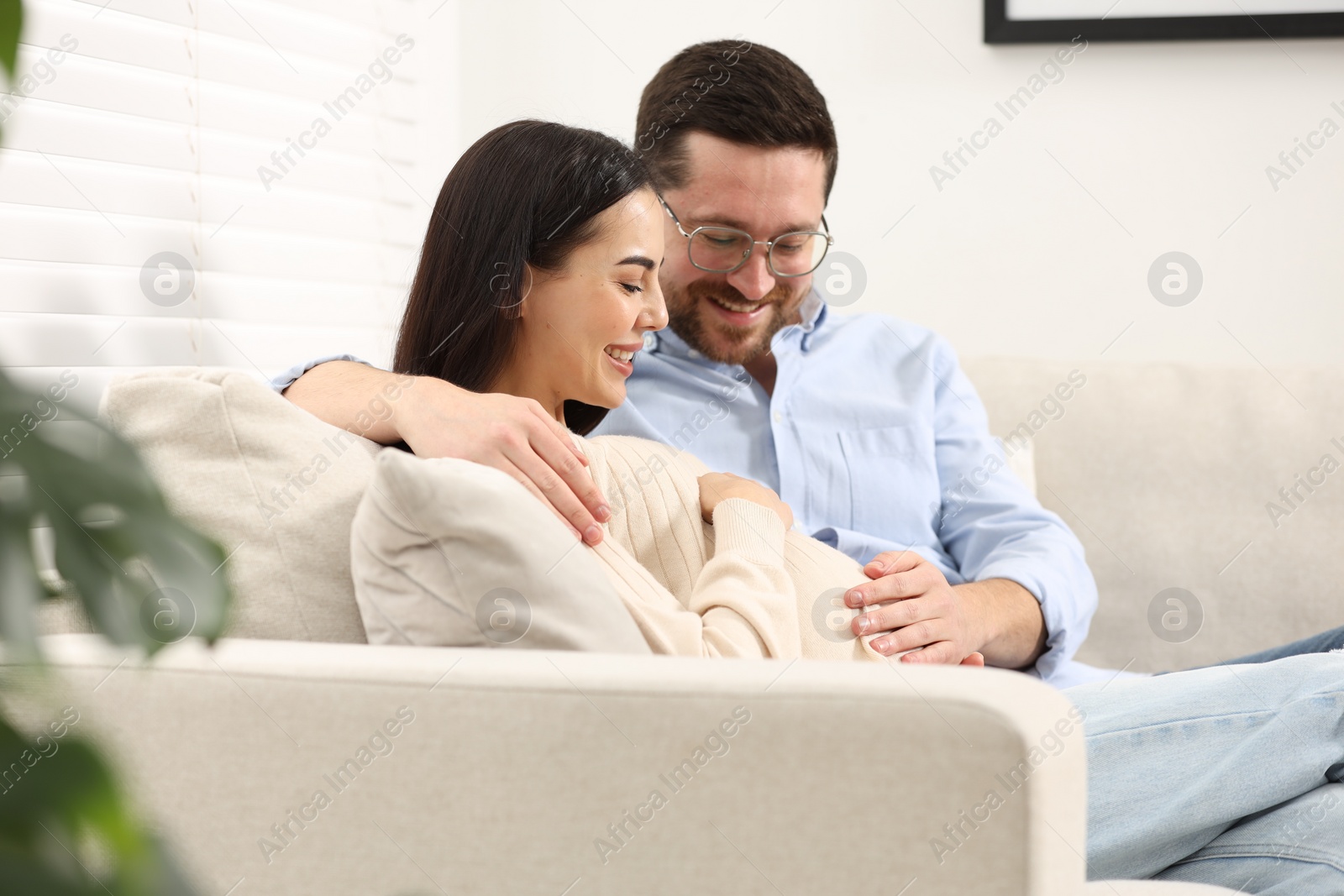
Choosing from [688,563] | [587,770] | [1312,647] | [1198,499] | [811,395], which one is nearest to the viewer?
[587,770]

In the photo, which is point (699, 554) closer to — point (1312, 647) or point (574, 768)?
point (574, 768)

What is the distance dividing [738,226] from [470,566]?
1.01 m

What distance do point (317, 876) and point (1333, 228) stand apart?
2251 mm

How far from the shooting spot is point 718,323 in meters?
1.73

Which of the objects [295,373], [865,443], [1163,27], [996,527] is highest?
[1163,27]

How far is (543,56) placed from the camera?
256 cm

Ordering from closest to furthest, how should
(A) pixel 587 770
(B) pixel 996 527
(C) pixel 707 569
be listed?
(A) pixel 587 770
(C) pixel 707 569
(B) pixel 996 527

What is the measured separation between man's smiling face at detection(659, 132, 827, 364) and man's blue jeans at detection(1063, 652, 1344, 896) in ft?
2.85

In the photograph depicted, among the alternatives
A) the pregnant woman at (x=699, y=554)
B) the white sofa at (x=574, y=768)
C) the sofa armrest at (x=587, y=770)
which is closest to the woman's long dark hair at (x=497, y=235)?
the pregnant woman at (x=699, y=554)

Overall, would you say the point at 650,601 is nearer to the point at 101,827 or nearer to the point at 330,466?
the point at 330,466

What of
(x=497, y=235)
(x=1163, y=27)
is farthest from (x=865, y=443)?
(x=1163, y=27)

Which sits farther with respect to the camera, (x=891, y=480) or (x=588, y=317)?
(x=891, y=480)

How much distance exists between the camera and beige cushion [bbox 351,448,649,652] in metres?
0.78

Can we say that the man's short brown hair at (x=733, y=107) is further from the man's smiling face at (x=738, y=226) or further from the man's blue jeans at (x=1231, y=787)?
the man's blue jeans at (x=1231, y=787)
